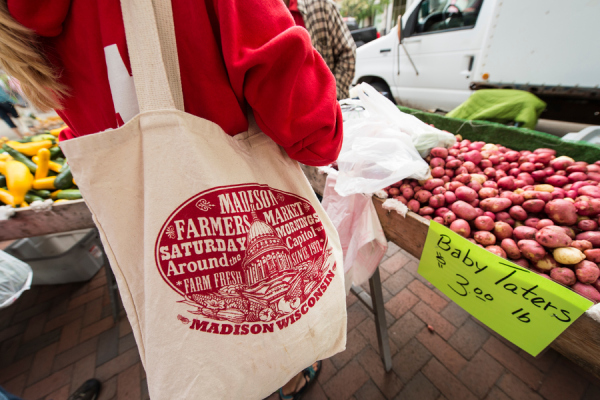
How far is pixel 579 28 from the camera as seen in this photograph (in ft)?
7.50

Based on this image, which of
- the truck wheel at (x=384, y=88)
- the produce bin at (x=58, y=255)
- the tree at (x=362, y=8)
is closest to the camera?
the produce bin at (x=58, y=255)

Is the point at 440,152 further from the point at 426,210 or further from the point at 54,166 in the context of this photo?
the point at 54,166

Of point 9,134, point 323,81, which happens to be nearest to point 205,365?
point 323,81

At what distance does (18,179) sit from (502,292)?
311 centimetres

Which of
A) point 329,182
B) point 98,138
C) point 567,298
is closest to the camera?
point 98,138

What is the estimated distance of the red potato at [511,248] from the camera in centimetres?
108

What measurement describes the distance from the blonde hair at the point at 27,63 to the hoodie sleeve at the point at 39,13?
15 millimetres

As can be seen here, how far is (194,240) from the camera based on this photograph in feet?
1.98

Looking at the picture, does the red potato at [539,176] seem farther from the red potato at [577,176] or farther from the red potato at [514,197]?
the red potato at [514,197]

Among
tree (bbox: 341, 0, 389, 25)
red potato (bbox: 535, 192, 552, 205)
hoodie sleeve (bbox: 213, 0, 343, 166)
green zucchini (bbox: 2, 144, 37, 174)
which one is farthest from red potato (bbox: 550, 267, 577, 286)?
tree (bbox: 341, 0, 389, 25)

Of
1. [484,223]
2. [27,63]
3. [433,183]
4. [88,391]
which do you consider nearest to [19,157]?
[88,391]

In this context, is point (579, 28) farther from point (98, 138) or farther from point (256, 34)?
point (98, 138)

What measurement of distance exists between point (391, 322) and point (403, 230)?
1.15 m

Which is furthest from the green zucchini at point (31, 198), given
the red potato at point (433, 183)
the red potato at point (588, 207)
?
the red potato at point (588, 207)
